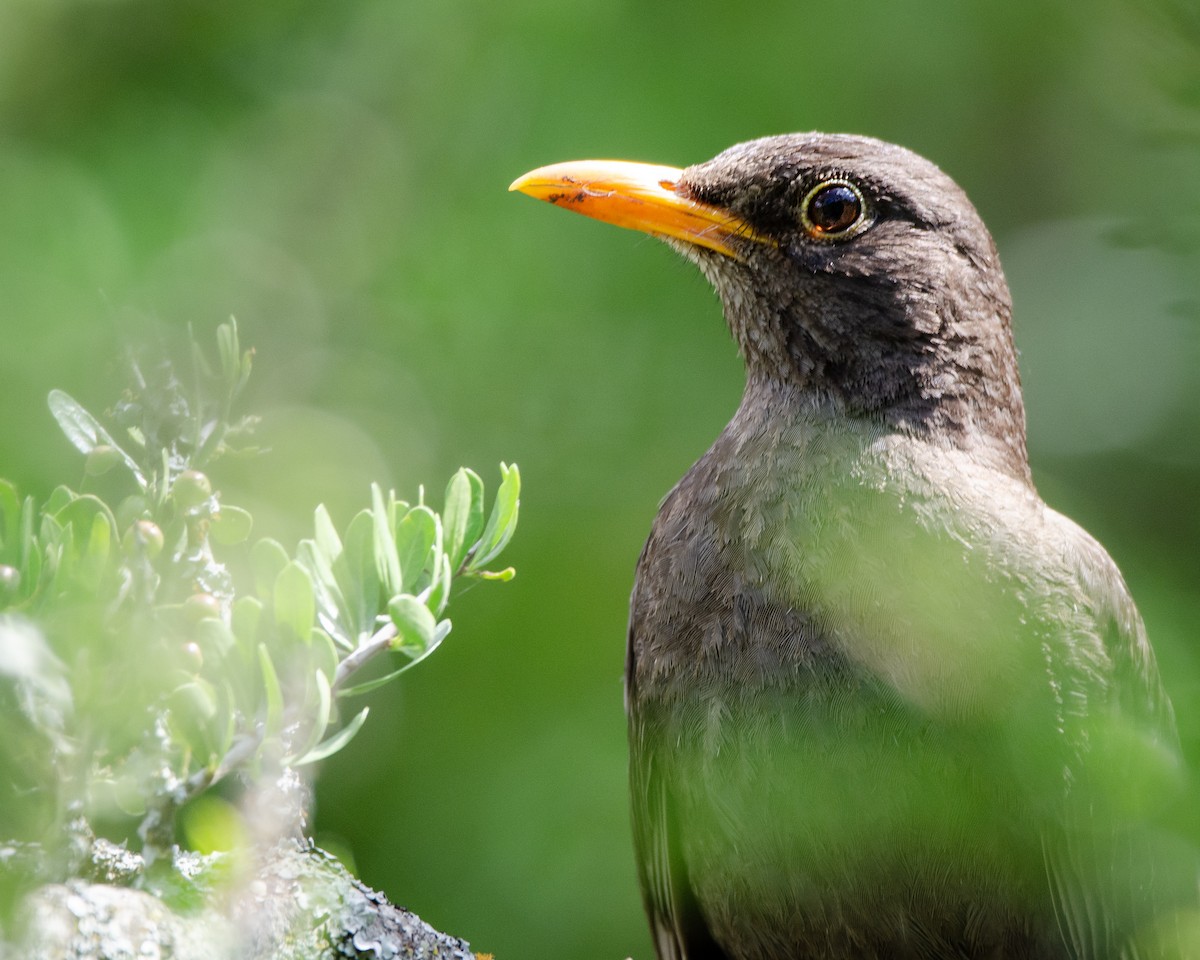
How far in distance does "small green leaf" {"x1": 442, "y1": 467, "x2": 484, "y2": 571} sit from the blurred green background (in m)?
1.62

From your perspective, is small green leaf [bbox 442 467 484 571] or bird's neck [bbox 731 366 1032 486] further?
bird's neck [bbox 731 366 1032 486]

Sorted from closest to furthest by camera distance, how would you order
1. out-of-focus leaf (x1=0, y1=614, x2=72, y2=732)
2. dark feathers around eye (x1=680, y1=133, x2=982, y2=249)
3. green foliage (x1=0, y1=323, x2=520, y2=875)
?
out-of-focus leaf (x1=0, y1=614, x2=72, y2=732) → green foliage (x1=0, y1=323, x2=520, y2=875) → dark feathers around eye (x1=680, y1=133, x2=982, y2=249)

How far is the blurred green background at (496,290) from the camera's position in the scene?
454 cm

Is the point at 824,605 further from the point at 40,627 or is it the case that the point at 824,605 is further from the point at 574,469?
the point at 40,627

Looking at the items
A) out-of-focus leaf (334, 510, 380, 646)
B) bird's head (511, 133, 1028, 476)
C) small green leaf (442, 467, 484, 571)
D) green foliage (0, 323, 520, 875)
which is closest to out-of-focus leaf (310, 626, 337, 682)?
green foliage (0, 323, 520, 875)

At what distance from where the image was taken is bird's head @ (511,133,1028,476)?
4160 mm

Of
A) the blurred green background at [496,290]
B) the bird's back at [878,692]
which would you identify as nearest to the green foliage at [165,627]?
the blurred green background at [496,290]

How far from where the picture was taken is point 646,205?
425 centimetres

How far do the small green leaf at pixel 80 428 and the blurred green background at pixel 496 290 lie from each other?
179 cm

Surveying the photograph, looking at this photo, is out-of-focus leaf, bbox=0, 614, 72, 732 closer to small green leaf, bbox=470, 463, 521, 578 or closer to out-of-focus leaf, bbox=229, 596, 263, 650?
out-of-focus leaf, bbox=229, 596, 263, 650

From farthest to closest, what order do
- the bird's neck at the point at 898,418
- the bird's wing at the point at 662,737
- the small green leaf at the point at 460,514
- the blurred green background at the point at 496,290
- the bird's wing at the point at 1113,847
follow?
the blurred green background at the point at 496,290, the bird's neck at the point at 898,418, the bird's wing at the point at 662,737, the bird's wing at the point at 1113,847, the small green leaf at the point at 460,514

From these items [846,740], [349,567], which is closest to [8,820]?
[349,567]

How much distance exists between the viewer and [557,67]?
5.82 meters

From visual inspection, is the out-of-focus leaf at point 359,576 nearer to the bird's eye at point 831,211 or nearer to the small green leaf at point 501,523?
the small green leaf at point 501,523
